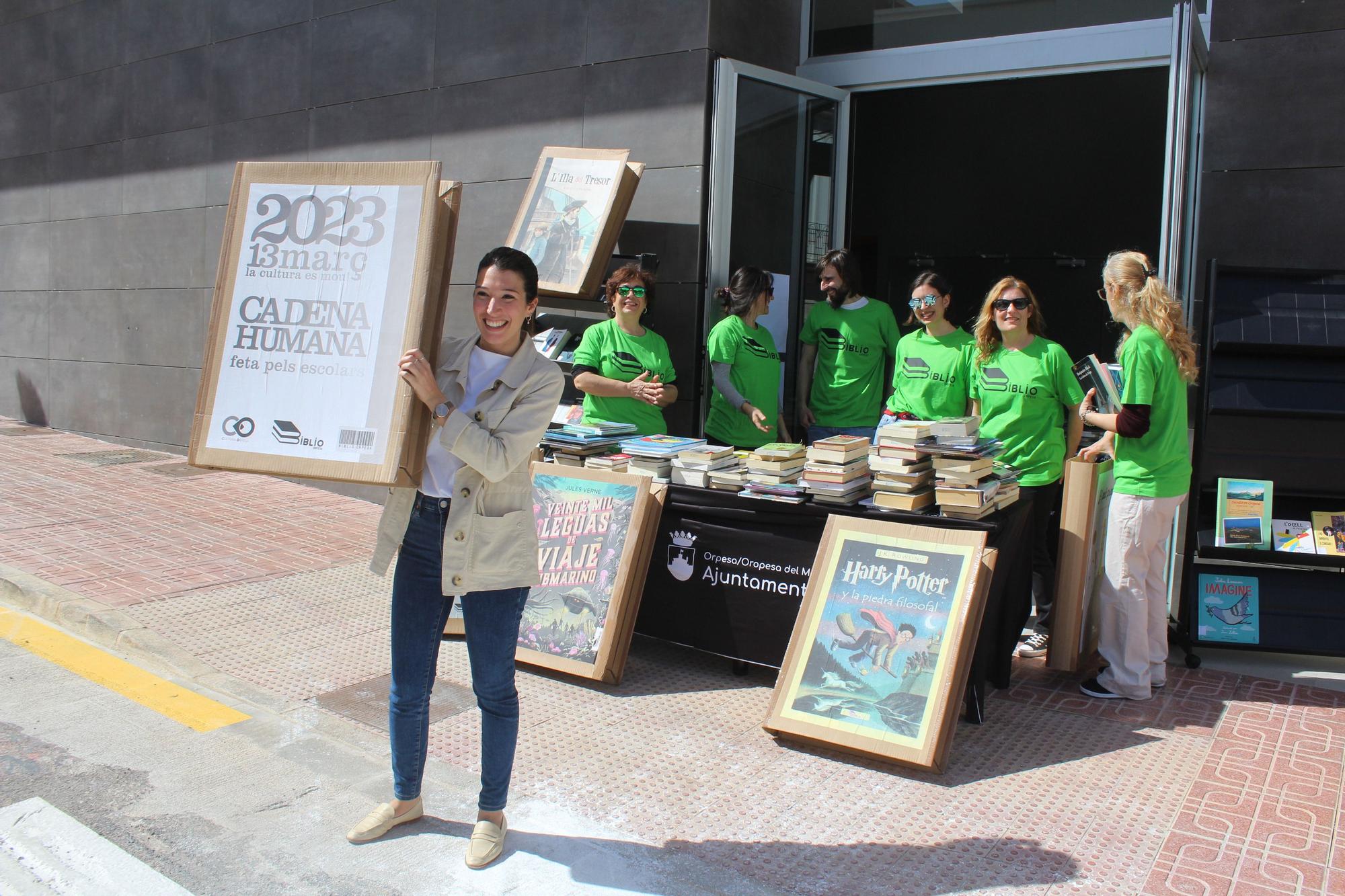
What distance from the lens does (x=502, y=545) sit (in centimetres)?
325

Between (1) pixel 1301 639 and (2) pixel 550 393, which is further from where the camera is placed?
Result: (1) pixel 1301 639

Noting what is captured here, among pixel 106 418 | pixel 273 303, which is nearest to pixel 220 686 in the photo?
pixel 273 303

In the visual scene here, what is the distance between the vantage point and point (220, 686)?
488 centimetres

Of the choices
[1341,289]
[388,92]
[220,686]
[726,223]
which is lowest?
[220,686]

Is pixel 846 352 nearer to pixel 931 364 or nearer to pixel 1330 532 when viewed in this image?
pixel 931 364

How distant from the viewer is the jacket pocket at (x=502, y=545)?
3.22 metres

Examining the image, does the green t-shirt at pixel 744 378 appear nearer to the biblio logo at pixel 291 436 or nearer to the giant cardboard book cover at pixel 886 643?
the giant cardboard book cover at pixel 886 643

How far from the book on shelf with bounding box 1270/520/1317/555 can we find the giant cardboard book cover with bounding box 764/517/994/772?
6.64 ft

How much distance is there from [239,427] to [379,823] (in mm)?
1369

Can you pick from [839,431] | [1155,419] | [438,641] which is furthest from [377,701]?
[1155,419]

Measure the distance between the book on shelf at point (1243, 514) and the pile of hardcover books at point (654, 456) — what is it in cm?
264

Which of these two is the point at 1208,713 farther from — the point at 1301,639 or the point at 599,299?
the point at 599,299

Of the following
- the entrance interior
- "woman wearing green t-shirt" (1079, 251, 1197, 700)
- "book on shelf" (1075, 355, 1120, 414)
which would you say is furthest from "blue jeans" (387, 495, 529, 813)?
the entrance interior

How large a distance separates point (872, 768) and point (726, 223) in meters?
3.90
